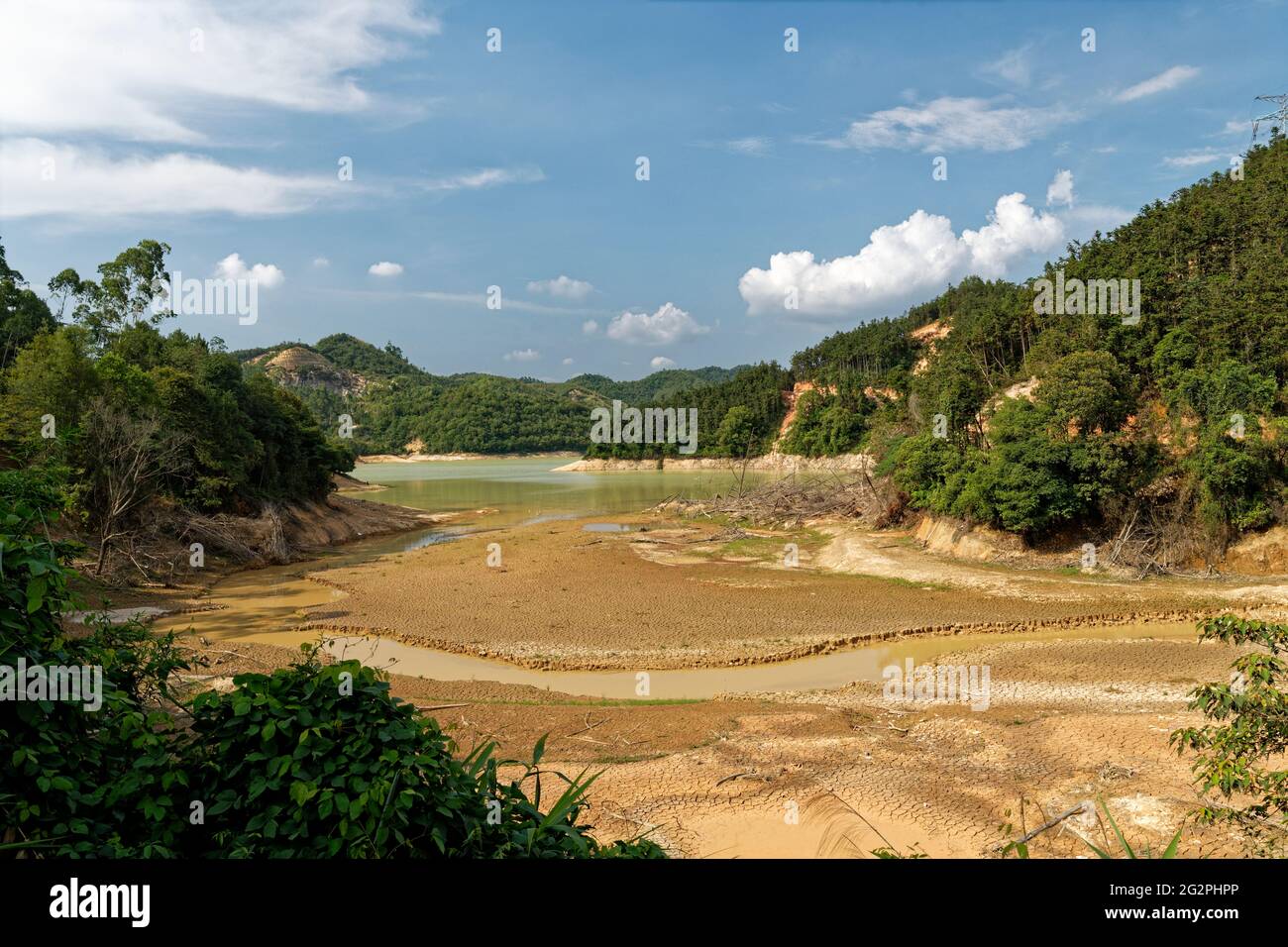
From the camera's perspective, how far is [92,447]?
20.2 m

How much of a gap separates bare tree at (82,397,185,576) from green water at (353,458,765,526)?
19391mm

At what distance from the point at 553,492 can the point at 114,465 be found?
38.4m

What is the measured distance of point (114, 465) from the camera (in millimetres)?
20625

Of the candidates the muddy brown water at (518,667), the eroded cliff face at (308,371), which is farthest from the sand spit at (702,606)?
the eroded cliff face at (308,371)

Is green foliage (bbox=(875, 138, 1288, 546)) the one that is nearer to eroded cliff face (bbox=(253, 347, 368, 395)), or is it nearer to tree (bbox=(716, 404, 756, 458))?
tree (bbox=(716, 404, 756, 458))

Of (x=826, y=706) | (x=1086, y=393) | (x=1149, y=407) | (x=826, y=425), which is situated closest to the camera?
(x=826, y=706)

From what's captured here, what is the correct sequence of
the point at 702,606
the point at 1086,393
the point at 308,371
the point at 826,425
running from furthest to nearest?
the point at 308,371 → the point at 826,425 → the point at 1086,393 → the point at 702,606

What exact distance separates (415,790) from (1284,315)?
29762mm

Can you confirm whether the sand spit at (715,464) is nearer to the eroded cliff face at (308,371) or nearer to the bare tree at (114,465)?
the bare tree at (114,465)

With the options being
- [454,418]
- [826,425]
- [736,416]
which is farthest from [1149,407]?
[454,418]

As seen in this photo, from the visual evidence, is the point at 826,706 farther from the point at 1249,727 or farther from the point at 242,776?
the point at 242,776

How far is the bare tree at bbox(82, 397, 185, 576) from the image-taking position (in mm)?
20172

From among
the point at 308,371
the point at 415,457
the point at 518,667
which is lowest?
the point at 518,667

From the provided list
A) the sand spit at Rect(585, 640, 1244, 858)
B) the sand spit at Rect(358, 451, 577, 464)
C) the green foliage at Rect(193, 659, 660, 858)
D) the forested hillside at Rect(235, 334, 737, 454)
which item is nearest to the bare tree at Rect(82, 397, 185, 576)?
the sand spit at Rect(585, 640, 1244, 858)
